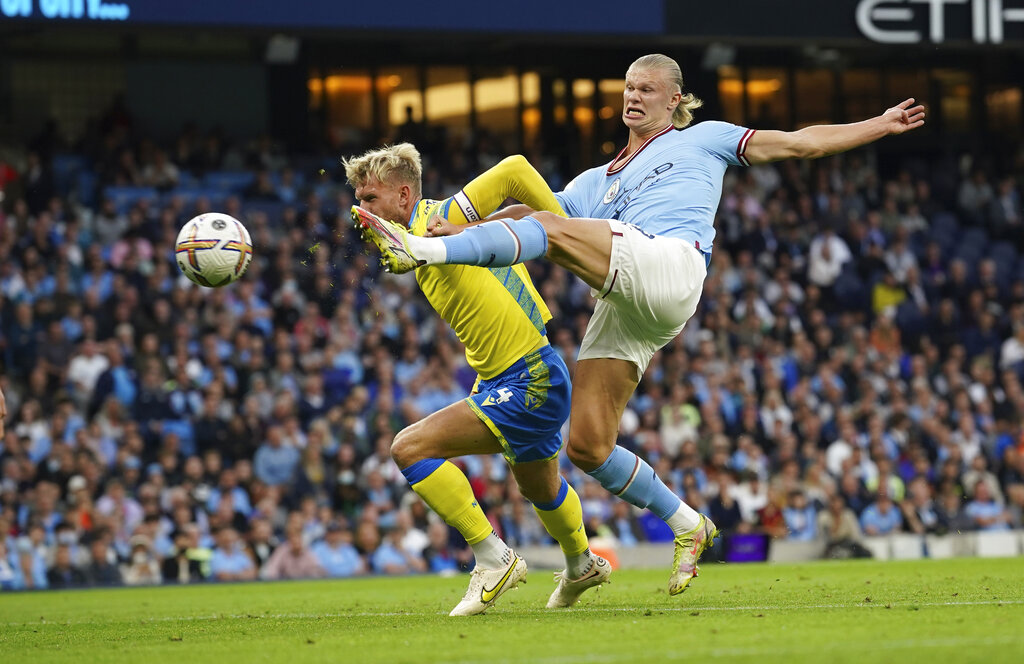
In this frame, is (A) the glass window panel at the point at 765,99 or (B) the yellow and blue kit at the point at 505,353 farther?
(A) the glass window panel at the point at 765,99

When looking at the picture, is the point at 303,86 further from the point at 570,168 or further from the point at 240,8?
the point at 240,8

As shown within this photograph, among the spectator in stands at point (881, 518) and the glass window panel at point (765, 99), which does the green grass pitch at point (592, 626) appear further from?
the glass window panel at point (765, 99)

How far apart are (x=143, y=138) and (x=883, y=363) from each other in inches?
448

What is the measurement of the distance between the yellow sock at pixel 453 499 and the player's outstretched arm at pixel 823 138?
7.51ft

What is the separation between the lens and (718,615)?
7.02m

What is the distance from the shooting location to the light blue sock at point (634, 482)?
789 centimetres

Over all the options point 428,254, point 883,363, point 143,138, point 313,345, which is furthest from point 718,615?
point 143,138

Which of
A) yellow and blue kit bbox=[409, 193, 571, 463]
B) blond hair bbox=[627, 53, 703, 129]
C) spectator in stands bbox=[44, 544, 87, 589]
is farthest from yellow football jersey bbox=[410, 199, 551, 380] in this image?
spectator in stands bbox=[44, 544, 87, 589]

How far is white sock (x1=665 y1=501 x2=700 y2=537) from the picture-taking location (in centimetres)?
795

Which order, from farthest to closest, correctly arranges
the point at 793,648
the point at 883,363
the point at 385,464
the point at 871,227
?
the point at 871,227 < the point at 883,363 < the point at 385,464 < the point at 793,648

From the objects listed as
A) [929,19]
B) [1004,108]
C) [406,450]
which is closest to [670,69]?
[406,450]

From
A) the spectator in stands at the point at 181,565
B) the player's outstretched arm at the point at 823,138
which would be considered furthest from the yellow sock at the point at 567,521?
the spectator in stands at the point at 181,565

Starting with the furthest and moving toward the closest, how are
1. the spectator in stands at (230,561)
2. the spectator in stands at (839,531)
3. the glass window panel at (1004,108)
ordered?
1. the glass window panel at (1004,108)
2. the spectator in stands at (839,531)
3. the spectator in stands at (230,561)

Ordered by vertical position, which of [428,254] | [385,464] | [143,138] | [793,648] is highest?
[143,138]
